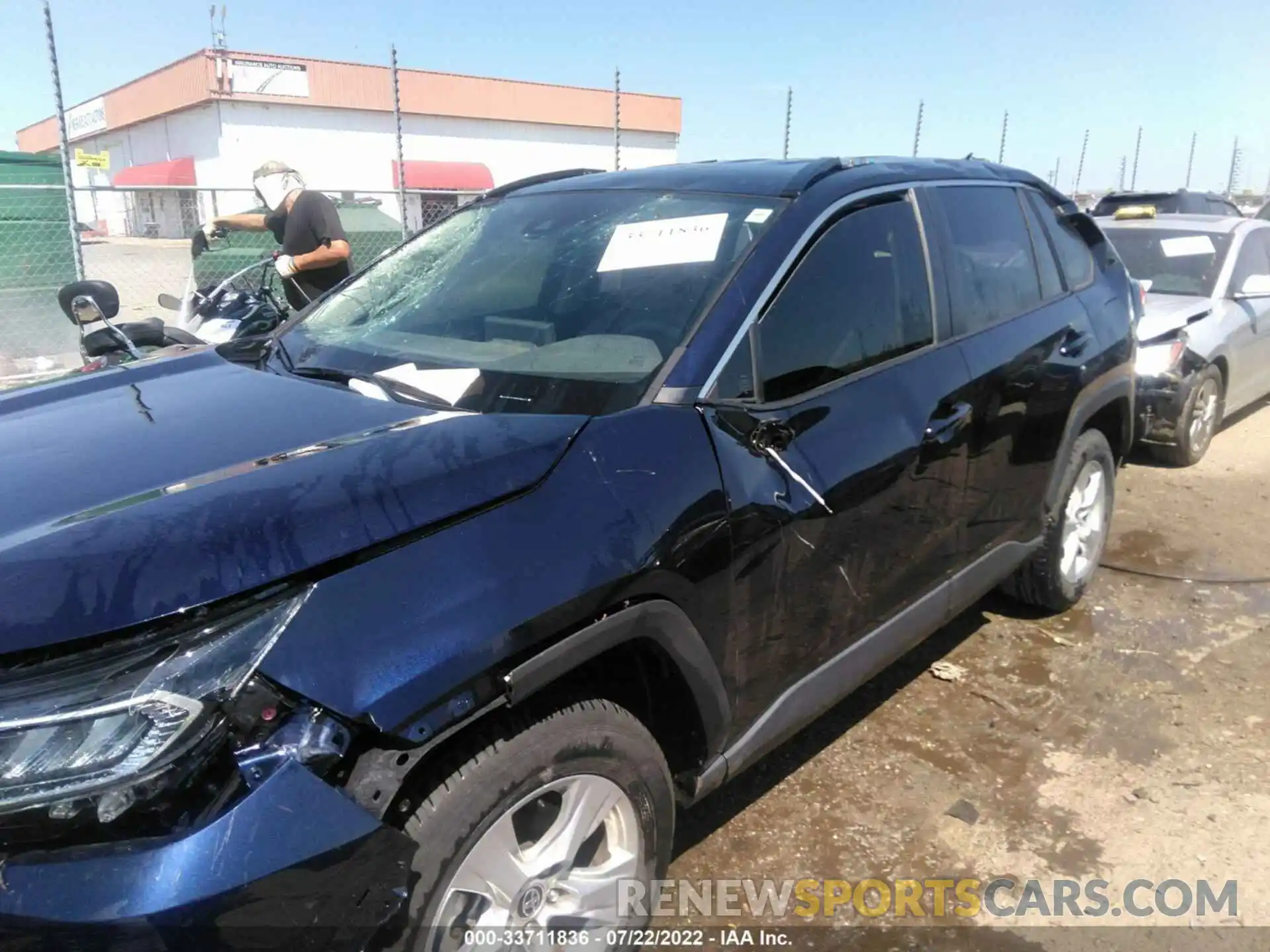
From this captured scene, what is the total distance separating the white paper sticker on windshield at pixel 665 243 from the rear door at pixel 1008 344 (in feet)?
3.08

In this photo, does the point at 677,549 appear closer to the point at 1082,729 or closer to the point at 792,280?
the point at 792,280

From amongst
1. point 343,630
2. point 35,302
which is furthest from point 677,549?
point 35,302

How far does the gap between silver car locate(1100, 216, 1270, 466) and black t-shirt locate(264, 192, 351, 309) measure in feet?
16.9

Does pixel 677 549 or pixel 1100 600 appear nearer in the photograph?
pixel 677 549

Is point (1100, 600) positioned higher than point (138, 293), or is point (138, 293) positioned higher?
point (138, 293)

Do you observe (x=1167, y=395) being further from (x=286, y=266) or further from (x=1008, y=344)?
(x=286, y=266)

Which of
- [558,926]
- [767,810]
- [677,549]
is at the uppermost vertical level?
[677,549]

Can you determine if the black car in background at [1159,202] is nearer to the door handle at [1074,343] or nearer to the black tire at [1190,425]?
the black tire at [1190,425]

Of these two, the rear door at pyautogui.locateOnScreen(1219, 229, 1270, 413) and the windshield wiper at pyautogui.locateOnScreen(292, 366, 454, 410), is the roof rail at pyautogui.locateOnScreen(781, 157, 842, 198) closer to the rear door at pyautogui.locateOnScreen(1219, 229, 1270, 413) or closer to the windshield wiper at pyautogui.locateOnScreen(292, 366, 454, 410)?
the windshield wiper at pyautogui.locateOnScreen(292, 366, 454, 410)

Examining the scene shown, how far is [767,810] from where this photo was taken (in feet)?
9.22

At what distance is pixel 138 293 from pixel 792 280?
10.9 metres

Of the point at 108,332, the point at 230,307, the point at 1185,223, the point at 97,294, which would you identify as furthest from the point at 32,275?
the point at 1185,223

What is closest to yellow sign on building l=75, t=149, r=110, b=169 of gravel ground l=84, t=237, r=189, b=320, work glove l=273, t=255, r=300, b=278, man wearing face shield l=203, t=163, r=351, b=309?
gravel ground l=84, t=237, r=189, b=320

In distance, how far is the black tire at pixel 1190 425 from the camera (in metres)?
6.08
